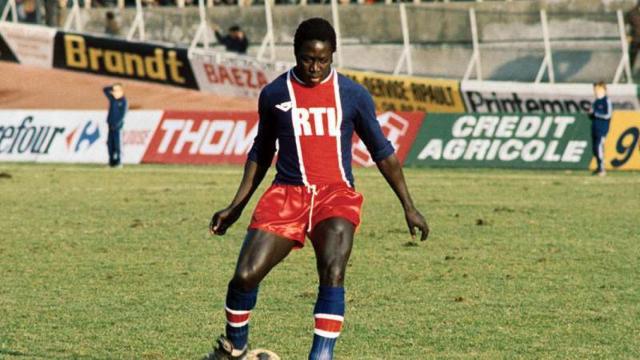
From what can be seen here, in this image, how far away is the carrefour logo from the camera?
116 ft

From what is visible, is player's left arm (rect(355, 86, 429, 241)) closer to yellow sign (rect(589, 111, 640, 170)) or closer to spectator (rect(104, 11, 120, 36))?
yellow sign (rect(589, 111, 640, 170))

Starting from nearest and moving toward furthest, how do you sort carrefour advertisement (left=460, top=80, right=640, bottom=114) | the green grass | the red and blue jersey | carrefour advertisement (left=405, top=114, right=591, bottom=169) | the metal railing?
the red and blue jersey, the green grass, carrefour advertisement (left=405, top=114, right=591, bottom=169), carrefour advertisement (left=460, top=80, right=640, bottom=114), the metal railing

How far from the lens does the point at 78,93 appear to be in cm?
4644

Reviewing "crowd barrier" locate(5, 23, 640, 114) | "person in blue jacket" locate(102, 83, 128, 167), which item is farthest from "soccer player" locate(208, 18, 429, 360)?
"crowd barrier" locate(5, 23, 640, 114)

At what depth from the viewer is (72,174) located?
31.0 meters

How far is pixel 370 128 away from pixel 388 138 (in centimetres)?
2279

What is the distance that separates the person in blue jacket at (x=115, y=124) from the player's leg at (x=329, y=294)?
25081 mm

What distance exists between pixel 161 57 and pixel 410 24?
333 inches

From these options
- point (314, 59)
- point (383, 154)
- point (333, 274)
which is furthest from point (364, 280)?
point (314, 59)

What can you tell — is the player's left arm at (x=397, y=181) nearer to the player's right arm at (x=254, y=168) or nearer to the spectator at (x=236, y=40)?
the player's right arm at (x=254, y=168)

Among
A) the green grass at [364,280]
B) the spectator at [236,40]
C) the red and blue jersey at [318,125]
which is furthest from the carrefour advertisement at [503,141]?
the red and blue jersey at [318,125]

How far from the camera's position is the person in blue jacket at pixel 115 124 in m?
33.5

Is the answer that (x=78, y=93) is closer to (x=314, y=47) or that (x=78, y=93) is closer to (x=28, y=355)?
(x=28, y=355)

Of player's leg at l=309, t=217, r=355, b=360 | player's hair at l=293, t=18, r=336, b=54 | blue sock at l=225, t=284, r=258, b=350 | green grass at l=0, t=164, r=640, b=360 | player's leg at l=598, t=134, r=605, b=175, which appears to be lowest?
player's leg at l=598, t=134, r=605, b=175
